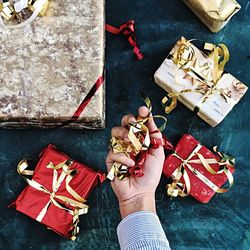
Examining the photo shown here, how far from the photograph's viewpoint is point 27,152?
1377 millimetres

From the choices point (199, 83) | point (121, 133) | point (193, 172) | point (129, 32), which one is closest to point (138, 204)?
point (121, 133)

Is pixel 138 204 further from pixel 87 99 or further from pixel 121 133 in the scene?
pixel 87 99

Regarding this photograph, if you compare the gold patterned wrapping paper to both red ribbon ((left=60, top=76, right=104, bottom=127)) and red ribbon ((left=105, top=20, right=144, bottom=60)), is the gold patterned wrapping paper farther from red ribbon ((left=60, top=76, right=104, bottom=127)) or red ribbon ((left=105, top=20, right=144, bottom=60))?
red ribbon ((left=60, top=76, right=104, bottom=127))

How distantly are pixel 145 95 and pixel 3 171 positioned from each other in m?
0.44

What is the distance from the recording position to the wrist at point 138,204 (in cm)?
111

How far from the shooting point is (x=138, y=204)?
1.13 m

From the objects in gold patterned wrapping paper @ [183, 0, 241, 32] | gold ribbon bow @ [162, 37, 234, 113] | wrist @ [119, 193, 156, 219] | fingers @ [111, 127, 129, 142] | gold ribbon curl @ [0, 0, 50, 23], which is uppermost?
gold patterned wrapping paper @ [183, 0, 241, 32]

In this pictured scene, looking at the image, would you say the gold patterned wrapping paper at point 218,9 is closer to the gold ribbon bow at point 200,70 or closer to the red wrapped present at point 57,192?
the gold ribbon bow at point 200,70

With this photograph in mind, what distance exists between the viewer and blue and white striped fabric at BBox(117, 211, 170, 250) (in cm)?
95

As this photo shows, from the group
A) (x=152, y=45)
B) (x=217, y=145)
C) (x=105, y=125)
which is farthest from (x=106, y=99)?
(x=217, y=145)

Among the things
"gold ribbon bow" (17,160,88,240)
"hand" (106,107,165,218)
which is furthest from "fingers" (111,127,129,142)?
"gold ribbon bow" (17,160,88,240)

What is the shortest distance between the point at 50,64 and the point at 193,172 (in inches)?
18.8

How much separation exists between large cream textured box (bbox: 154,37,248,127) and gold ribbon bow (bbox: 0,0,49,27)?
343 mm

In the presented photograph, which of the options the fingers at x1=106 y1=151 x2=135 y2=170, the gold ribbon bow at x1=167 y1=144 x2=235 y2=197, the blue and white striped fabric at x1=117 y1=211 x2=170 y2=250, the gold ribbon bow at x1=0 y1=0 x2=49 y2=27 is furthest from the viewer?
the gold ribbon bow at x1=167 y1=144 x2=235 y2=197
